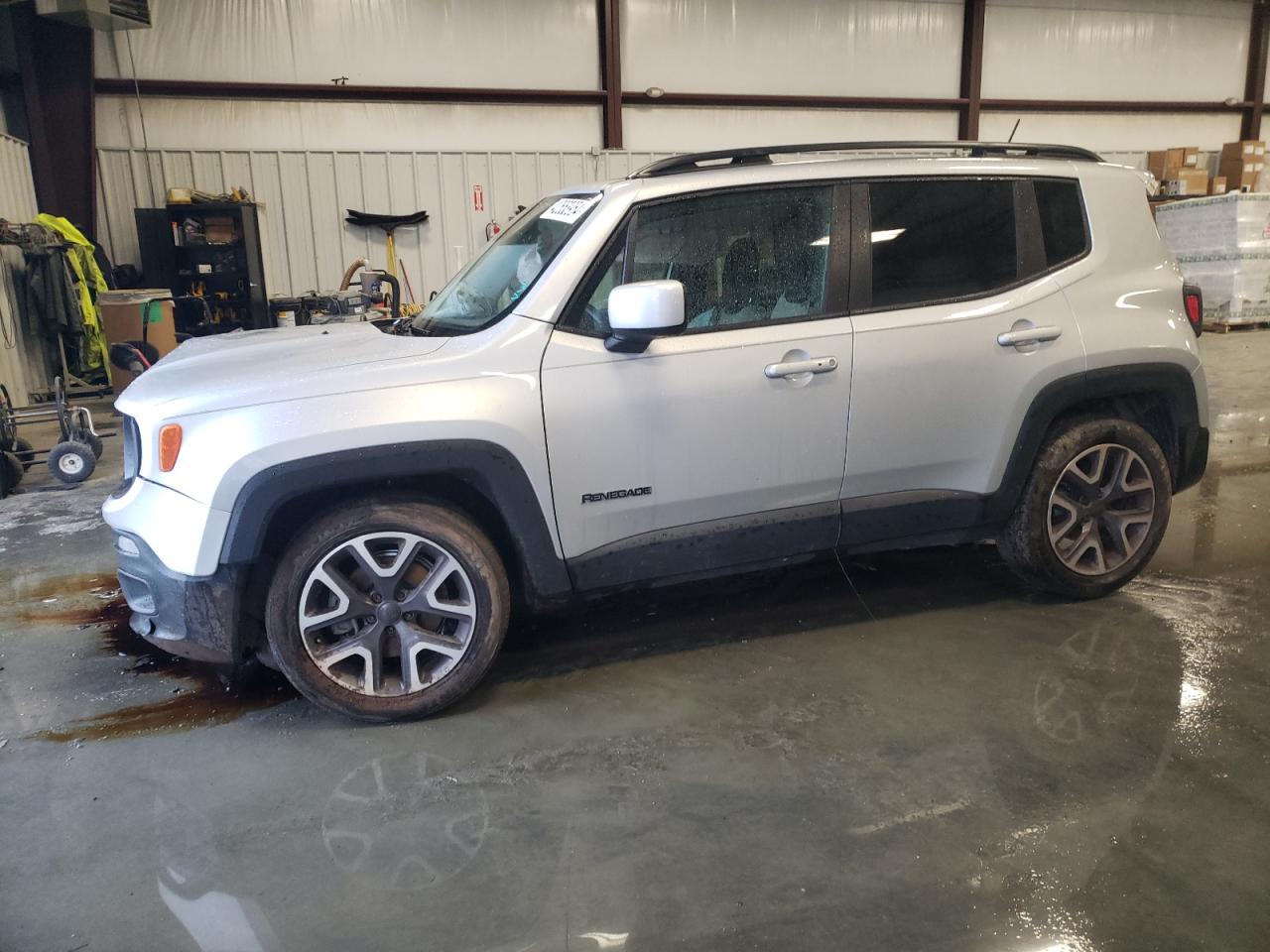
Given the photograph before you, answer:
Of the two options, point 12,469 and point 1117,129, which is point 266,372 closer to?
point 12,469

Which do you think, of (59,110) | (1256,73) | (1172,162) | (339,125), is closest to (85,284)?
(59,110)

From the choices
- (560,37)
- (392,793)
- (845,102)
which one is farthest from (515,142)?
(392,793)

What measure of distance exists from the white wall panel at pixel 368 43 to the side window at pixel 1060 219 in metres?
10.5

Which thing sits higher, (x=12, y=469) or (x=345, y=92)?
(x=345, y=92)

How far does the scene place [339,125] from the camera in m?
12.1

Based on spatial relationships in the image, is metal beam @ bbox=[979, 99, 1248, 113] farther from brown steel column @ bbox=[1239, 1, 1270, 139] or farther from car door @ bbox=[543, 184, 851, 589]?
car door @ bbox=[543, 184, 851, 589]

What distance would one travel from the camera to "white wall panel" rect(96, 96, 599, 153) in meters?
11.4

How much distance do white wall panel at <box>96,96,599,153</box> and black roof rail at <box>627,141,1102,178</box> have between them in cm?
989

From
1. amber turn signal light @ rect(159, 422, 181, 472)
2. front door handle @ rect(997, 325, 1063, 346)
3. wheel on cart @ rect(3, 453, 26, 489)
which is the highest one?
front door handle @ rect(997, 325, 1063, 346)

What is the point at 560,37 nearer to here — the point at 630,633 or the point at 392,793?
the point at 630,633

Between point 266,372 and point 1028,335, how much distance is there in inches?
107

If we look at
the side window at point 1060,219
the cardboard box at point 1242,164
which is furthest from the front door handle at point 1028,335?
the cardboard box at point 1242,164

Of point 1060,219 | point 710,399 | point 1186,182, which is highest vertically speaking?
point 1186,182

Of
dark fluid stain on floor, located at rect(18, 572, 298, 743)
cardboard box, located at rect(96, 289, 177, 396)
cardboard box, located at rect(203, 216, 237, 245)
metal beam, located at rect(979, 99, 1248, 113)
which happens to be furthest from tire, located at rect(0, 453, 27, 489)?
metal beam, located at rect(979, 99, 1248, 113)
